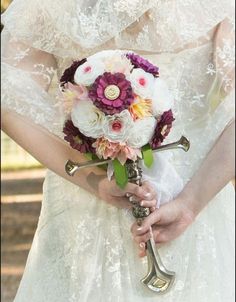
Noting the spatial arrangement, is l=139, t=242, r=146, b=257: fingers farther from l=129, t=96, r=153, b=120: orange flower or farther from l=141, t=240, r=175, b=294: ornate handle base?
l=129, t=96, r=153, b=120: orange flower

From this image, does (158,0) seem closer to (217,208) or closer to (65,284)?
(217,208)

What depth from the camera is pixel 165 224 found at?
237 cm

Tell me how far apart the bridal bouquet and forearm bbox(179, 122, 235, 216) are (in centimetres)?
24

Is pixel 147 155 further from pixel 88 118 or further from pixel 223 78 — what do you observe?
pixel 223 78

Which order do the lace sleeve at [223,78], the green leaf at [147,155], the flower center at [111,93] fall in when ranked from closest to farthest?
1. the flower center at [111,93]
2. the green leaf at [147,155]
3. the lace sleeve at [223,78]

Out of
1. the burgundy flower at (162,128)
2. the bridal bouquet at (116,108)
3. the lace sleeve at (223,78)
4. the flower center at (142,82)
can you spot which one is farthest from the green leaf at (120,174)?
the lace sleeve at (223,78)

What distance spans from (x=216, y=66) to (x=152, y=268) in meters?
0.68

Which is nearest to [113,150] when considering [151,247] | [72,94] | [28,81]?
[72,94]

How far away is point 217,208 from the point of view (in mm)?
2604

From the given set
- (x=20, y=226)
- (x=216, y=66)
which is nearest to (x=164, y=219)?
(x=216, y=66)

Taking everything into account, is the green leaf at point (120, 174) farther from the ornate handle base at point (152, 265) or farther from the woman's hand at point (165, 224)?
the woman's hand at point (165, 224)

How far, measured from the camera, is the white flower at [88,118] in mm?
2145

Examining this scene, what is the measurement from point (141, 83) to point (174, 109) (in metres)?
0.32

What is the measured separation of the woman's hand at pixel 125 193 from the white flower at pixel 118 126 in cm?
19
